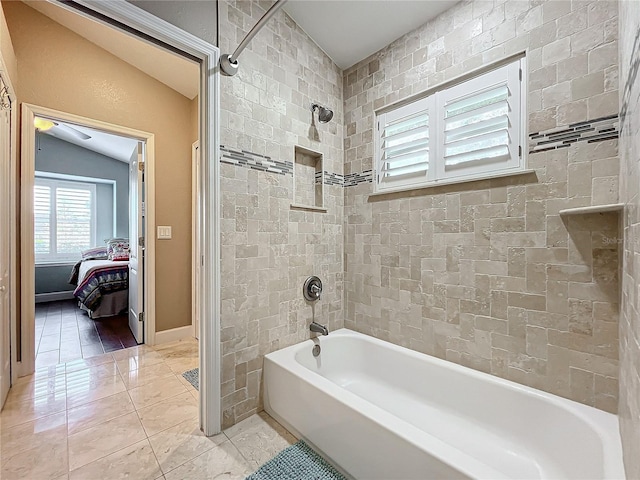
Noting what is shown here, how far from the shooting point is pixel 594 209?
3.80ft

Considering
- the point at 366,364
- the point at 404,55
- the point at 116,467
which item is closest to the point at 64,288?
the point at 116,467

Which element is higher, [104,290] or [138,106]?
[138,106]

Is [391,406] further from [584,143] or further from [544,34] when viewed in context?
[544,34]

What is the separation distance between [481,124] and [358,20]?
3.75 feet

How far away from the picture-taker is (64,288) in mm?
5031

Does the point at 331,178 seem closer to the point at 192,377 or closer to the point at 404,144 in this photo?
the point at 404,144

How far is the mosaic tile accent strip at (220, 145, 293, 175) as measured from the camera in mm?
1671

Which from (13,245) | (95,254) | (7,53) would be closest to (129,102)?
(7,53)

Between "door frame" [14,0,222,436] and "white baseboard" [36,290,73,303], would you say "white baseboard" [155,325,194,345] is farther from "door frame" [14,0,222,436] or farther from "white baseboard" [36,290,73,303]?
"white baseboard" [36,290,73,303]

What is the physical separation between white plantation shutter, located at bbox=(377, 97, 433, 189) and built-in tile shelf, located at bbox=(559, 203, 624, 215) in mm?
816

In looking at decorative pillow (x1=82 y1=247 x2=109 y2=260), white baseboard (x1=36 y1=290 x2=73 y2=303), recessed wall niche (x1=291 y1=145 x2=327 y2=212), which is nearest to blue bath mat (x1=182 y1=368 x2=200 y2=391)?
recessed wall niche (x1=291 y1=145 x2=327 y2=212)

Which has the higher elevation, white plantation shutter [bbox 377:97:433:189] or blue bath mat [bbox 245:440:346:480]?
white plantation shutter [bbox 377:97:433:189]

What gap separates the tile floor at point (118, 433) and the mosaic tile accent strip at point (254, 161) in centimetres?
163

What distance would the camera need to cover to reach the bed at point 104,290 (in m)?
3.65
